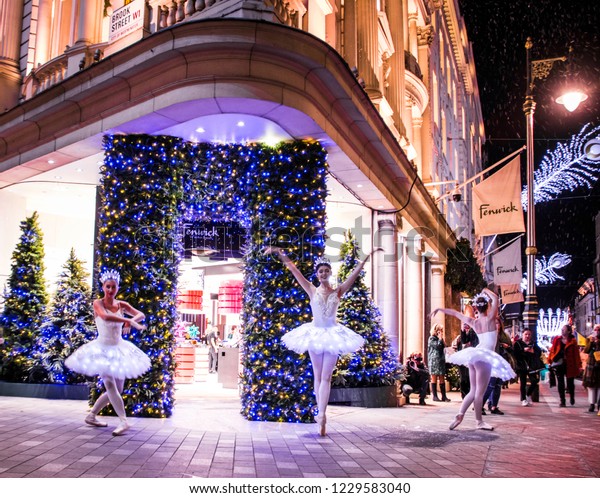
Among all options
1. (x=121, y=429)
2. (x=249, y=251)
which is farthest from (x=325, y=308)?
(x=121, y=429)

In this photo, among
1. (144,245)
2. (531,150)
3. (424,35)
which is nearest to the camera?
(144,245)

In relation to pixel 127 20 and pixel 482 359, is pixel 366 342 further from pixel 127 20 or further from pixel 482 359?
pixel 127 20

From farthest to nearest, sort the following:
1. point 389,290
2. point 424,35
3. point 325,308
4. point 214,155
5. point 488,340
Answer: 1. point 424,35
2. point 389,290
3. point 214,155
4. point 488,340
5. point 325,308

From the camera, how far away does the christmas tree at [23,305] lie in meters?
13.1

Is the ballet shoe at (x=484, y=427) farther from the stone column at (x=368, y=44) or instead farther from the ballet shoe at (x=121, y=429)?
the stone column at (x=368, y=44)

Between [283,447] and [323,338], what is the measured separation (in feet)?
5.07

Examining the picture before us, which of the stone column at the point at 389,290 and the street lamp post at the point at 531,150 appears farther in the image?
the street lamp post at the point at 531,150

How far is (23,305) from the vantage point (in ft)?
44.7

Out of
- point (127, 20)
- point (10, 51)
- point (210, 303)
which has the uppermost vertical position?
point (10, 51)

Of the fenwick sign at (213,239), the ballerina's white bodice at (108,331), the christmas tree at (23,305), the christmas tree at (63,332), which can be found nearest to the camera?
the ballerina's white bodice at (108,331)

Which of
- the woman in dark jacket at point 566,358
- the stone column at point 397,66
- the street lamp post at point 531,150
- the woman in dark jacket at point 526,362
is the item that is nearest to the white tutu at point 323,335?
the woman in dark jacket at point 526,362

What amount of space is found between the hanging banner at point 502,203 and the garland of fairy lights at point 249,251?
8.88 meters
